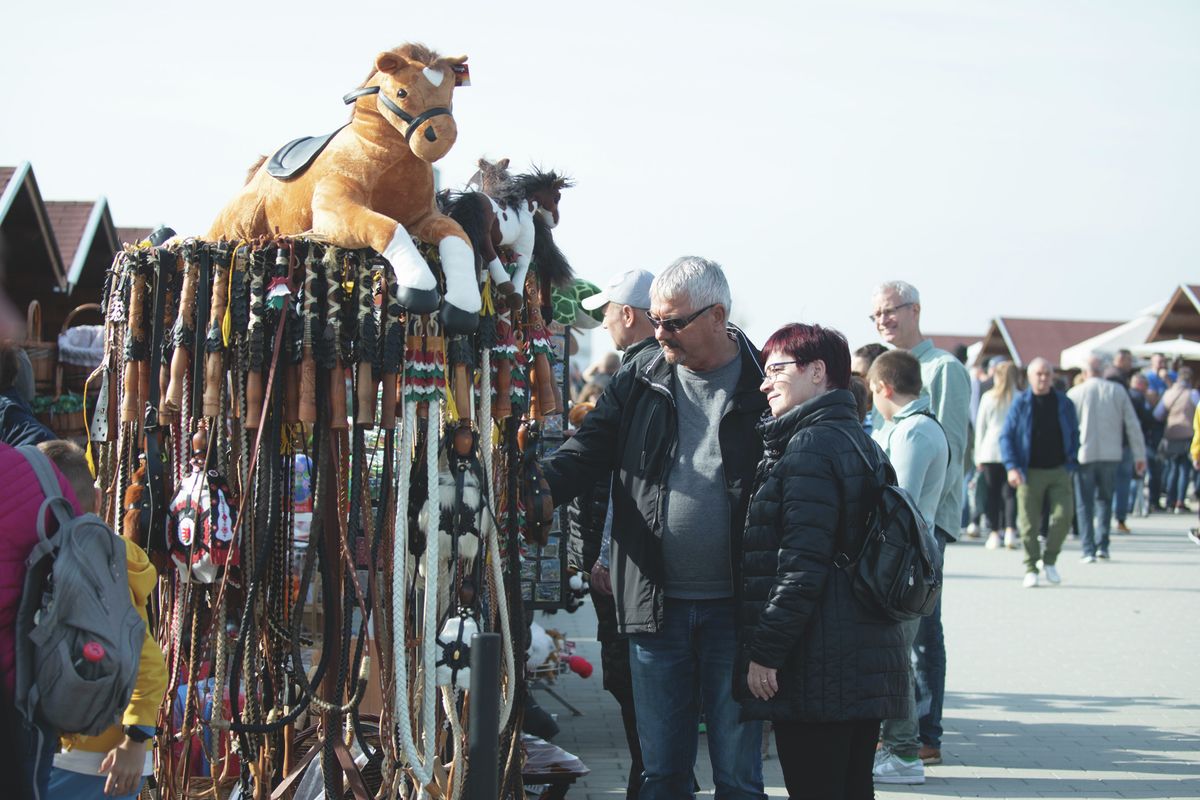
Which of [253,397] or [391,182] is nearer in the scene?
[253,397]

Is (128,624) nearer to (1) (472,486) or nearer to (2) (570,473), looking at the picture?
(1) (472,486)

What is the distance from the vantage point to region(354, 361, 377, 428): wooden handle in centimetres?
338

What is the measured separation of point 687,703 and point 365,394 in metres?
1.39

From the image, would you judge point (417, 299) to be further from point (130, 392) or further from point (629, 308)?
point (629, 308)

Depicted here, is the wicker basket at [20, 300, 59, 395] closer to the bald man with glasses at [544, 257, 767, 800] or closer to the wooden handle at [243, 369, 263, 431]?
the wooden handle at [243, 369, 263, 431]

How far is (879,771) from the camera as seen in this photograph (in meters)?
5.22

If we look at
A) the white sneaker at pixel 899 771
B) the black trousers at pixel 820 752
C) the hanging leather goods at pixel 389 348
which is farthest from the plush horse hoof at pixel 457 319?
the white sneaker at pixel 899 771

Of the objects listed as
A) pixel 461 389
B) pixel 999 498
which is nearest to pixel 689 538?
pixel 461 389

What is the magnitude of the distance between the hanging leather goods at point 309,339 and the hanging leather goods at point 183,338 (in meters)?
0.32

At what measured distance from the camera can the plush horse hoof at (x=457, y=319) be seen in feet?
10.9

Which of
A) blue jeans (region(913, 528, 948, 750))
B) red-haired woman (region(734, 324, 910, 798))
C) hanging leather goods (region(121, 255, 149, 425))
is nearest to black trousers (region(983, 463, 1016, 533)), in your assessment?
blue jeans (region(913, 528, 948, 750))

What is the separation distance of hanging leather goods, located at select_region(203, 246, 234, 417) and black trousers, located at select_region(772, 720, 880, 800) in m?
1.73

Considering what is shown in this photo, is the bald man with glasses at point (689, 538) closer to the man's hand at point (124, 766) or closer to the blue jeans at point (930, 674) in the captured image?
the man's hand at point (124, 766)

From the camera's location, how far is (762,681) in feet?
11.4
